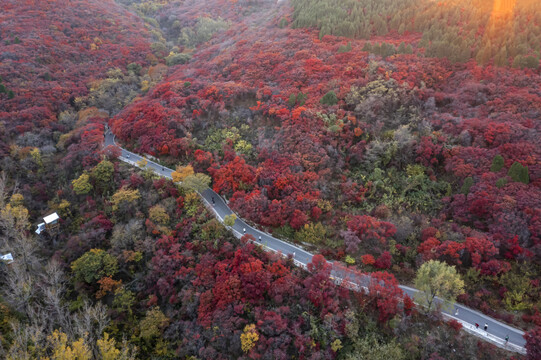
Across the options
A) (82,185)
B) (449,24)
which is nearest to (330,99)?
(449,24)

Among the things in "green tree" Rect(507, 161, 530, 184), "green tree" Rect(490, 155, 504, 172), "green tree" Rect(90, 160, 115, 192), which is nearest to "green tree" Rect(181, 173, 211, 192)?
"green tree" Rect(90, 160, 115, 192)

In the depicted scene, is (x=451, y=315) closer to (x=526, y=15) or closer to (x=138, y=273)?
(x=138, y=273)

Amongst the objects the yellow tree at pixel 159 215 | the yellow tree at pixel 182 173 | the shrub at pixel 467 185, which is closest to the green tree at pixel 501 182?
the shrub at pixel 467 185

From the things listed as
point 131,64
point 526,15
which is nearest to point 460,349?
point 526,15

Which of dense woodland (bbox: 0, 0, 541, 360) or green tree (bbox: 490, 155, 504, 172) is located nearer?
dense woodland (bbox: 0, 0, 541, 360)

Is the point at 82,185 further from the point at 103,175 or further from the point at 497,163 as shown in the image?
the point at 497,163

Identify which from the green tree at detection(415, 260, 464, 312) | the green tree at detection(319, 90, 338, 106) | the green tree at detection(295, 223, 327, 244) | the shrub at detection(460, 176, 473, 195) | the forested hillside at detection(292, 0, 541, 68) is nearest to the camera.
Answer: the green tree at detection(415, 260, 464, 312)

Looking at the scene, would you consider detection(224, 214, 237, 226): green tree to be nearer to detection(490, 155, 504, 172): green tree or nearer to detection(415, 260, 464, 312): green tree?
detection(415, 260, 464, 312): green tree

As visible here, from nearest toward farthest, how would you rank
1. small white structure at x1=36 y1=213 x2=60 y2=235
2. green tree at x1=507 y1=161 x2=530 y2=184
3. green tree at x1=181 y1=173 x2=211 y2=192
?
1. green tree at x1=507 y1=161 x2=530 y2=184
2. green tree at x1=181 y1=173 x2=211 y2=192
3. small white structure at x1=36 y1=213 x2=60 y2=235

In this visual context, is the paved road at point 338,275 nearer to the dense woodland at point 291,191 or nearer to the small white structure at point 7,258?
the dense woodland at point 291,191
